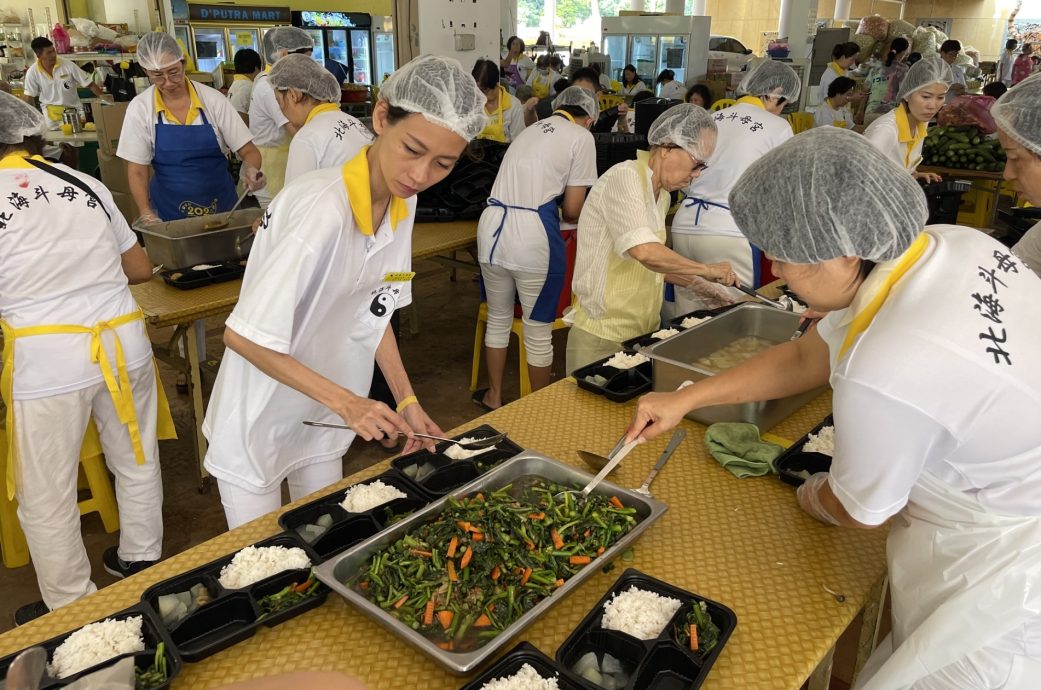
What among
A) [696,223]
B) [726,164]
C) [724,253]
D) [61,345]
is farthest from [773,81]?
[61,345]

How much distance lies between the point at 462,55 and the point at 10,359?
4563 mm

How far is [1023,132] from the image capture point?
1.97m

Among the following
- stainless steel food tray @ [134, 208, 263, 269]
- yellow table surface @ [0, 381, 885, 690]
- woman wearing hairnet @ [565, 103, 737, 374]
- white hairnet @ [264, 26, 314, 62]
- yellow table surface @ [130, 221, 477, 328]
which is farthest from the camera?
white hairnet @ [264, 26, 314, 62]

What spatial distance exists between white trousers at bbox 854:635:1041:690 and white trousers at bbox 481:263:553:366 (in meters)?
2.77

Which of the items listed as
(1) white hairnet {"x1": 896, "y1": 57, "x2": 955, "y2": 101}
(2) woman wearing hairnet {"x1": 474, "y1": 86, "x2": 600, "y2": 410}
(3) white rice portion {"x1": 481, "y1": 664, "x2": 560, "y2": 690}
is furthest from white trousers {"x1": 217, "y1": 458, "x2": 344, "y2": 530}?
(1) white hairnet {"x1": 896, "y1": 57, "x2": 955, "y2": 101}

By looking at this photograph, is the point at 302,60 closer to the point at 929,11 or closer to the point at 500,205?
the point at 500,205

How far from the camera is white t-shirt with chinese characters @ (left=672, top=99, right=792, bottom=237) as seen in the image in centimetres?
378

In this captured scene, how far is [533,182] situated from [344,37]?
34.9 feet

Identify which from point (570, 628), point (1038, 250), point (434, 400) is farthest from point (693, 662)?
point (434, 400)

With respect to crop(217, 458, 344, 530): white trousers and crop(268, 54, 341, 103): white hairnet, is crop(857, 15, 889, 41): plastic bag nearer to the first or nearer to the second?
crop(268, 54, 341, 103): white hairnet

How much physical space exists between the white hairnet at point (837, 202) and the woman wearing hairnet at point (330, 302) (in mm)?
754

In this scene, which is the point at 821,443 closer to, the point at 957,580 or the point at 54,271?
the point at 957,580

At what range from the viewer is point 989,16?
59.5 feet

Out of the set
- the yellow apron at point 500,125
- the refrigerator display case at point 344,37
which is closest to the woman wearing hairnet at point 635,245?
the yellow apron at point 500,125
